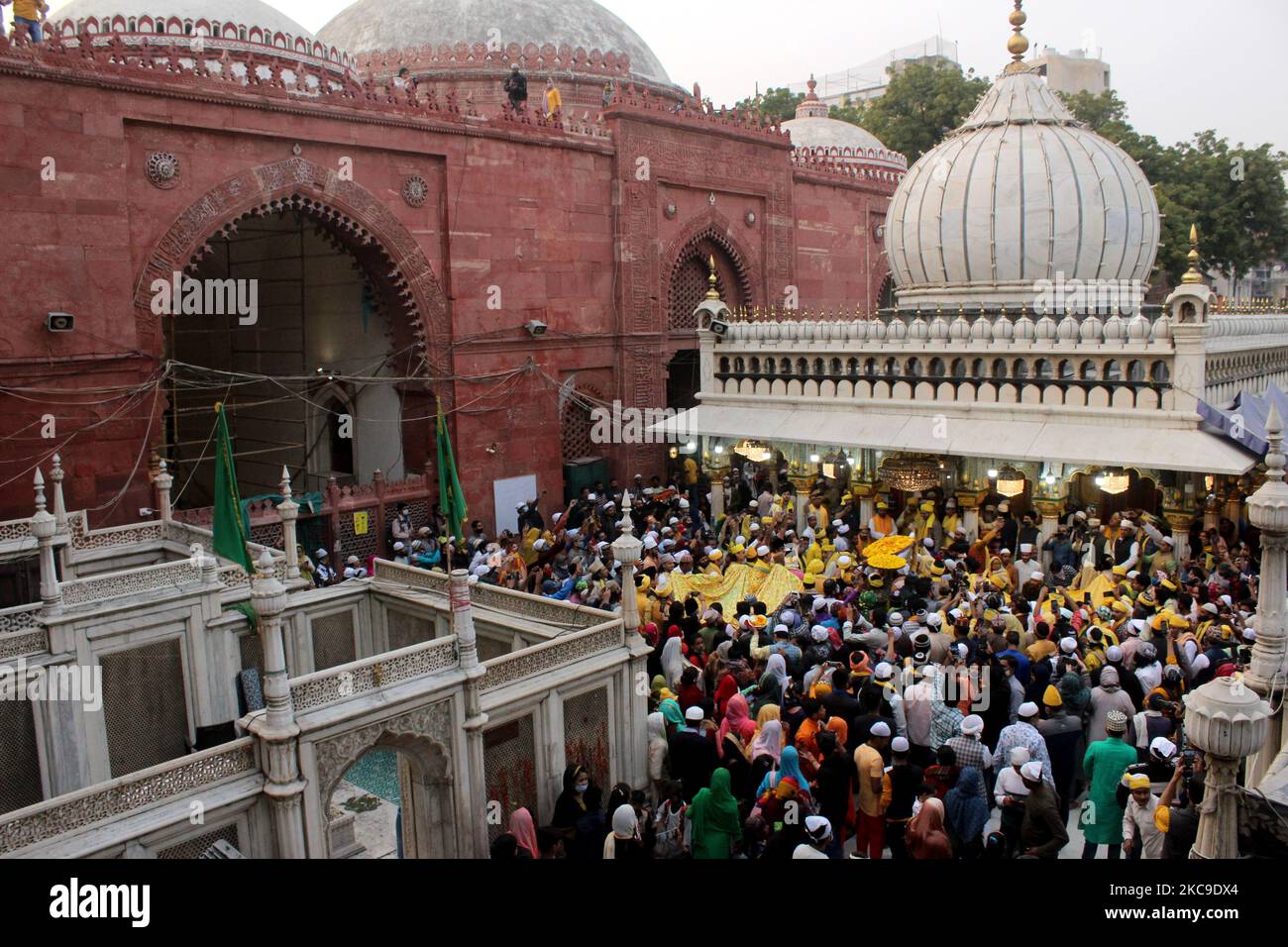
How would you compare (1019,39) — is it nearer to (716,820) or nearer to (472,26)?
(472,26)

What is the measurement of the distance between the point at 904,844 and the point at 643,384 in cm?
1355

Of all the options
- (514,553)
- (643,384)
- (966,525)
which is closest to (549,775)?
(514,553)

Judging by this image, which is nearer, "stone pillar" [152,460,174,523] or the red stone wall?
"stone pillar" [152,460,174,523]

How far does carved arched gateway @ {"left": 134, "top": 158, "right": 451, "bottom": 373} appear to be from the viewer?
518 inches

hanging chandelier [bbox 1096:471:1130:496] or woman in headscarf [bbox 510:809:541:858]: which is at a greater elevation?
hanging chandelier [bbox 1096:471:1130:496]

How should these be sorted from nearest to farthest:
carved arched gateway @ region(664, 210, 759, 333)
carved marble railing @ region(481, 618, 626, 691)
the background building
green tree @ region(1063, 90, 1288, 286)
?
carved marble railing @ region(481, 618, 626, 691) → carved arched gateway @ region(664, 210, 759, 333) → green tree @ region(1063, 90, 1288, 286) → the background building

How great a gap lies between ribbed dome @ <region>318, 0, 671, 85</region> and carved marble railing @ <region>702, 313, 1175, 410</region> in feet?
33.9

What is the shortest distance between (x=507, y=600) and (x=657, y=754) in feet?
6.16

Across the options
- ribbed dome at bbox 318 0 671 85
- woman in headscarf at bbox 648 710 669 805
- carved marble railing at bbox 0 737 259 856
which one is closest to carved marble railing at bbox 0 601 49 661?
carved marble railing at bbox 0 737 259 856

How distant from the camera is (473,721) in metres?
6.75

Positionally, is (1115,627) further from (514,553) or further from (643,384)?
(643,384)

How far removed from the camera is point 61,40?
1230cm

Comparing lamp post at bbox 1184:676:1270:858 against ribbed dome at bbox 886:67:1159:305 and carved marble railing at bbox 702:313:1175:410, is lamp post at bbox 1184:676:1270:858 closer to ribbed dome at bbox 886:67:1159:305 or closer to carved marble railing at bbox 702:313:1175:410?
carved marble railing at bbox 702:313:1175:410

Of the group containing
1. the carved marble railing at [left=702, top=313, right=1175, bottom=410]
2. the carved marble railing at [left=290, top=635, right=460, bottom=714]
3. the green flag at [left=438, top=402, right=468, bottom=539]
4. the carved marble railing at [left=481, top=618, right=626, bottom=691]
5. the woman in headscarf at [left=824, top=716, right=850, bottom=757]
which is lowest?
the woman in headscarf at [left=824, top=716, right=850, bottom=757]
